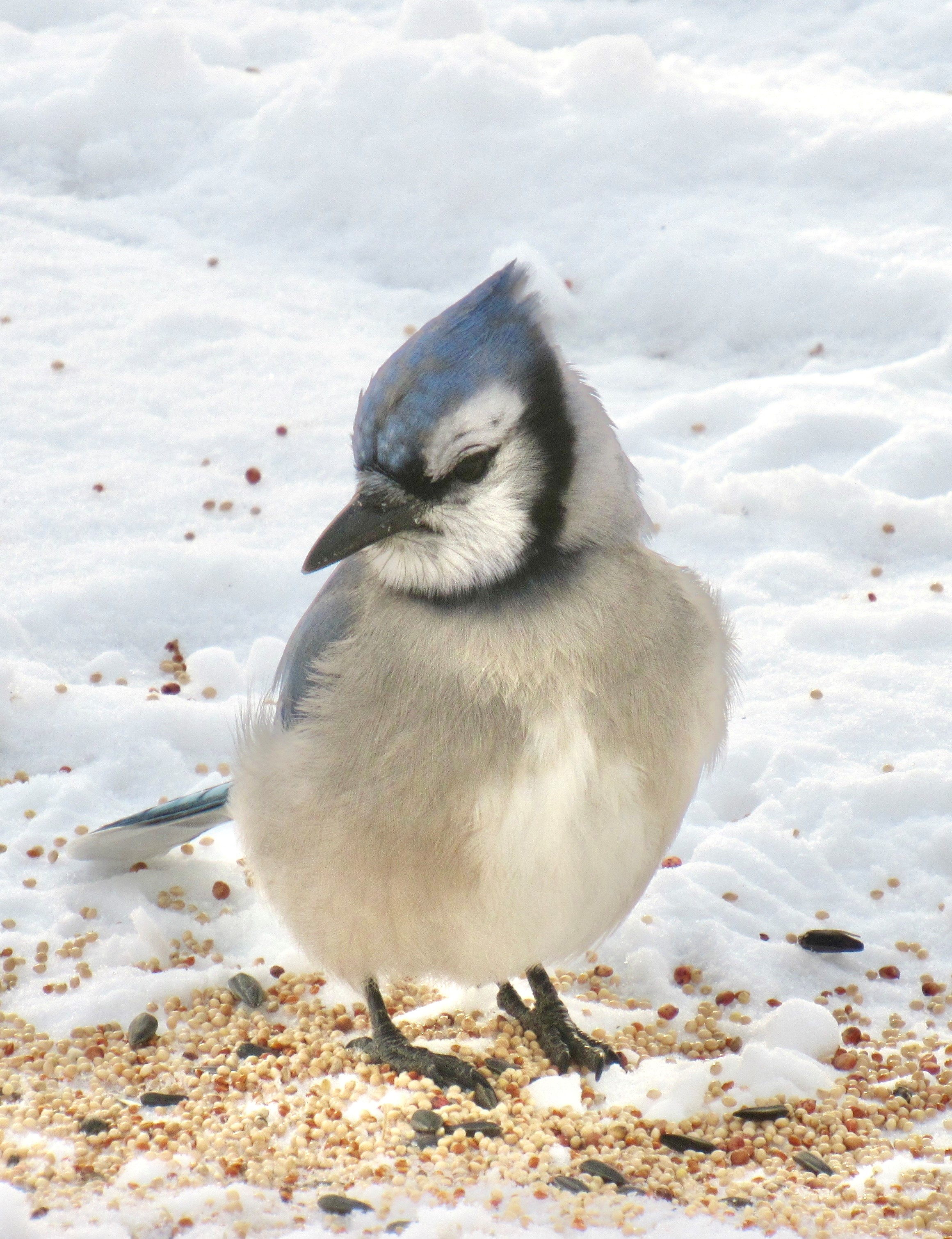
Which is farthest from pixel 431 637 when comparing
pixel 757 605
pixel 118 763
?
pixel 757 605

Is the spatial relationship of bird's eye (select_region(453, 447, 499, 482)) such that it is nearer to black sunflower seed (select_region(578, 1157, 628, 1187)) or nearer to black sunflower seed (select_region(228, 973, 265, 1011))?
black sunflower seed (select_region(578, 1157, 628, 1187))

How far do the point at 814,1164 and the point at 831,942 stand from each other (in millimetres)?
642

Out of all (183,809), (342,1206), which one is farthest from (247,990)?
(342,1206)

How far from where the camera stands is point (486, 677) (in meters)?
2.15

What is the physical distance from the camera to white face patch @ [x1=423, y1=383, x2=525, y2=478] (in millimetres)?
2029

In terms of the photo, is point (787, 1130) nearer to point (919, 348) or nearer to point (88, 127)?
point (919, 348)

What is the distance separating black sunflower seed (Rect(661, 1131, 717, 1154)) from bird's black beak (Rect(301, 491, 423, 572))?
1.11 meters

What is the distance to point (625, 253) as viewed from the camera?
4965 millimetres

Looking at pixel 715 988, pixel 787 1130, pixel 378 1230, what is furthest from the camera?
pixel 715 988

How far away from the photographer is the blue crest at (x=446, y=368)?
6.64ft

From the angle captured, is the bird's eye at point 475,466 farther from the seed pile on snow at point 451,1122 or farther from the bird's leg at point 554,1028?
the seed pile on snow at point 451,1122

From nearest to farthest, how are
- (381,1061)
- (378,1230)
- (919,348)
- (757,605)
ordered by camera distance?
(378,1230), (381,1061), (757,605), (919,348)

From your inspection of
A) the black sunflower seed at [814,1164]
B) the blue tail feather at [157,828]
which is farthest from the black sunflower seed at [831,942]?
the blue tail feather at [157,828]

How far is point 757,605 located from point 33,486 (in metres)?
2.10
